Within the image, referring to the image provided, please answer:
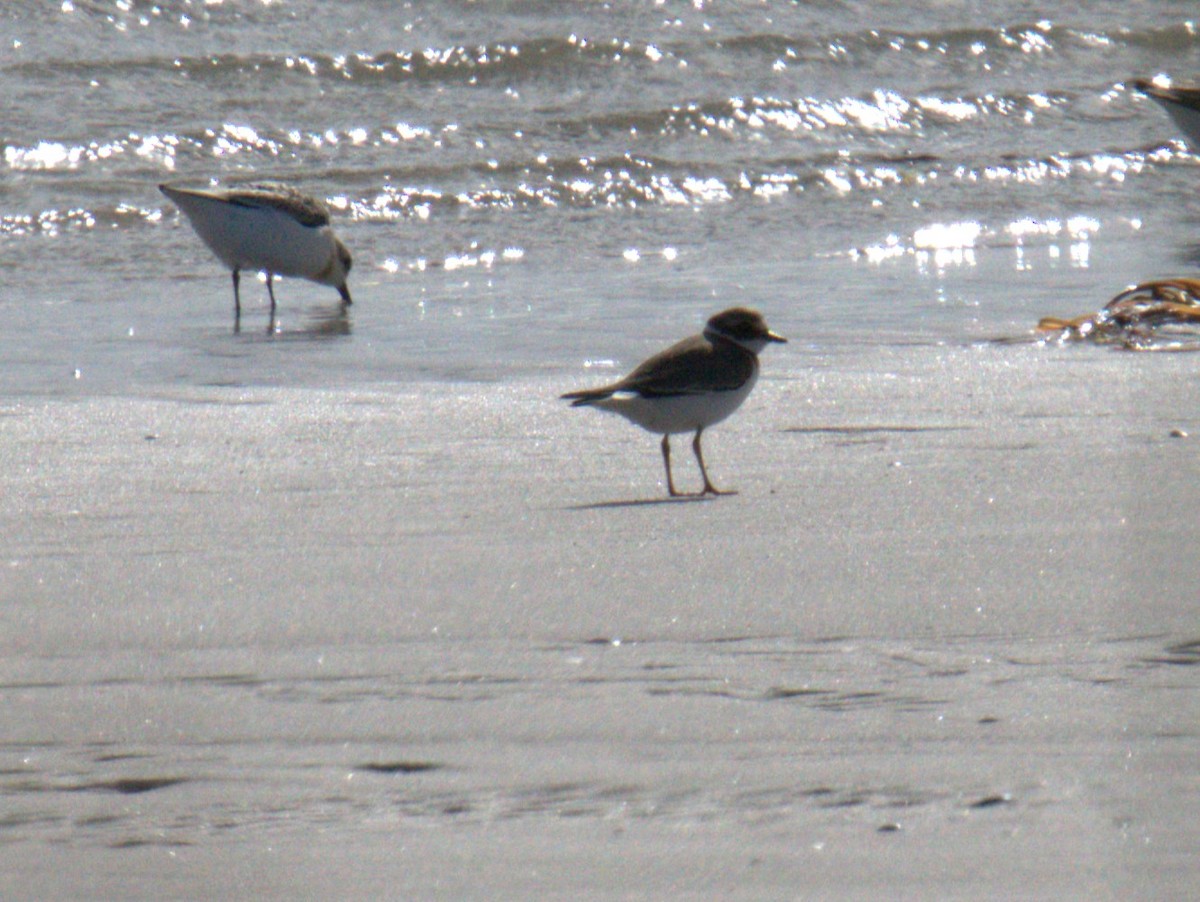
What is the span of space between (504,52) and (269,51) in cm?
196

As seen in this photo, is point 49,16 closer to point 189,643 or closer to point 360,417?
point 360,417

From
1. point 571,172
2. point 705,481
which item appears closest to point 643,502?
point 705,481

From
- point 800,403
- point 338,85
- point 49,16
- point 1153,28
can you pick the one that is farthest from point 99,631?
point 1153,28

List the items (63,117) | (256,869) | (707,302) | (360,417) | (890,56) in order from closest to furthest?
1. (256,869)
2. (360,417)
3. (707,302)
4. (63,117)
5. (890,56)

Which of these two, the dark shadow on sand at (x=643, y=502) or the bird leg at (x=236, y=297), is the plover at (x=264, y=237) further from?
the dark shadow on sand at (x=643, y=502)

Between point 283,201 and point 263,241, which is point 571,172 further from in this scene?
point 263,241

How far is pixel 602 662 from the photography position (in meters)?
3.12

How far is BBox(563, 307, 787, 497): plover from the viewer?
4691mm

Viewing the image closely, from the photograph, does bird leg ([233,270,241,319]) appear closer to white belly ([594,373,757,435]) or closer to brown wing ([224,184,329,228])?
brown wing ([224,184,329,228])

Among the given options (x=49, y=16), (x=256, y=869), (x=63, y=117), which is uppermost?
(x=49, y=16)

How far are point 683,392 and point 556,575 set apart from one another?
107cm

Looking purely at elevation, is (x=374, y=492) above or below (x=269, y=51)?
below

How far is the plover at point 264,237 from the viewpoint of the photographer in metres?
9.04

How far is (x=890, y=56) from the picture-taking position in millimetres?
16547
